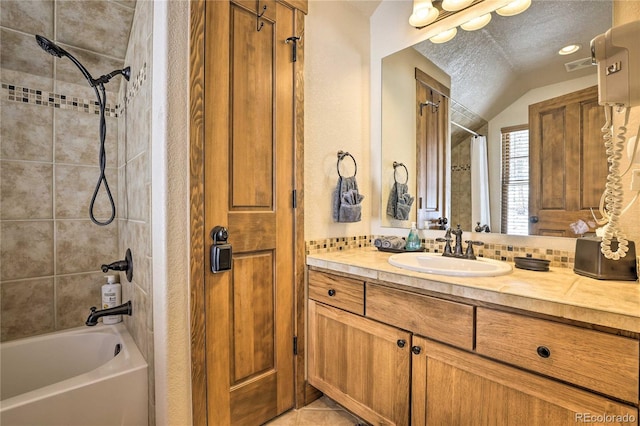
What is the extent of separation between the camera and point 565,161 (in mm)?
1406

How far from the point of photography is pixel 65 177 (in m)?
1.78

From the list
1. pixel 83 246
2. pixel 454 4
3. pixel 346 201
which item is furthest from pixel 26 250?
pixel 454 4

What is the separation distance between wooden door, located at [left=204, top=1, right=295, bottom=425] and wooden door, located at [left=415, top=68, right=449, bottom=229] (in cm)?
89

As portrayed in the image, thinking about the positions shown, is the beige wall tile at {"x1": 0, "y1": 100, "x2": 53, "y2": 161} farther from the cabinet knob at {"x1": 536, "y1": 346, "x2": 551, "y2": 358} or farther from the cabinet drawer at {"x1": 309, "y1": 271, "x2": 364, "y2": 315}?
the cabinet knob at {"x1": 536, "y1": 346, "x2": 551, "y2": 358}

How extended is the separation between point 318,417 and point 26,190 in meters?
2.08

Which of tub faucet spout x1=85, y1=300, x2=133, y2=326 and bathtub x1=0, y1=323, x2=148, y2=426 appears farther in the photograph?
tub faucet spout x1=85, y1=300, x2=133, y2=326

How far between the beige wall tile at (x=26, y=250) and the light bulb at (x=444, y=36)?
259 centimetres

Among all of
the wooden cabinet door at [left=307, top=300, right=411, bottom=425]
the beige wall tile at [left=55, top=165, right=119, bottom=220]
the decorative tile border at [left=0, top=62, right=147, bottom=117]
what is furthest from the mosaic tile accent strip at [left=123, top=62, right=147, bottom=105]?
the wooden cabinet door at [left=307, top=300, right=411, bottom=425]

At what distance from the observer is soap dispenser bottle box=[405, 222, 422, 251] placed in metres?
1.86

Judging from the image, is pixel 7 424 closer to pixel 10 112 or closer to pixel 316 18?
pixel 10 112

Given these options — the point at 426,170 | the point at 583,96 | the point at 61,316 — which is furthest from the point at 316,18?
the point at 61,316

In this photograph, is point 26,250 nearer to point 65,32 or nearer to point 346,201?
point 65,32

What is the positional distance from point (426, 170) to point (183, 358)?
68.3 inches

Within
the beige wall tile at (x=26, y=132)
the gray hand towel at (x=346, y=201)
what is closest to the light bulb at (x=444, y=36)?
the gray hand towel at (x=346, y=201)
